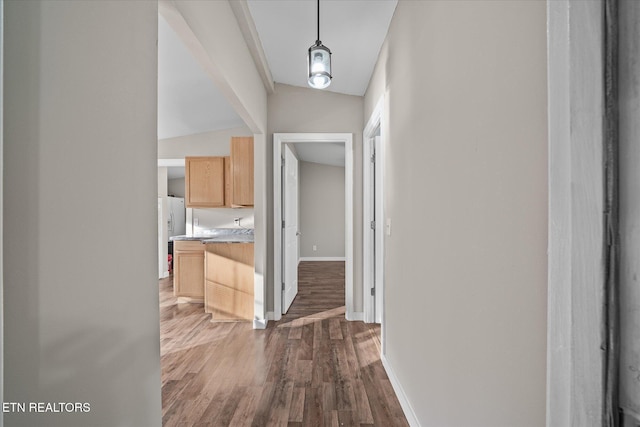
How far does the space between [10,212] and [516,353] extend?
1.22 metres

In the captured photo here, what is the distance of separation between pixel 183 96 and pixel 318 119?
5.28 feet

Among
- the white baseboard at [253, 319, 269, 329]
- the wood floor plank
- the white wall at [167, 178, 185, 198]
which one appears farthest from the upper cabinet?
the white wall at [167, 178, 185, 198]

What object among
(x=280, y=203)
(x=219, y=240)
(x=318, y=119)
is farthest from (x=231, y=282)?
(x=318, y=119)

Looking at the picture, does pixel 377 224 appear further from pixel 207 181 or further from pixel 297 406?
pixel 207 181

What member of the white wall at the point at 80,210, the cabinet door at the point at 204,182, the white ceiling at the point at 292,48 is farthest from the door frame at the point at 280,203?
the white wall at the point at 80,210

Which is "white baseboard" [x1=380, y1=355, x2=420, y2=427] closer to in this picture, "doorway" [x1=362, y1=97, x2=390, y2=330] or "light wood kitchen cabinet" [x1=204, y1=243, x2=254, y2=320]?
"doorway" [x1=362, y1=97, x2=390, y2=330]

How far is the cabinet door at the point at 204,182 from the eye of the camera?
4.59m

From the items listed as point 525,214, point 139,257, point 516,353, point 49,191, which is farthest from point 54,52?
point 516,353

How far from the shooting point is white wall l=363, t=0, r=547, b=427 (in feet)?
2.67

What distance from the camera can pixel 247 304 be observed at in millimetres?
3549

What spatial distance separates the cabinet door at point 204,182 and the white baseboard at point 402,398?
322cm

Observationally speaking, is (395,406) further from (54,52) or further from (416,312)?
(54,52)

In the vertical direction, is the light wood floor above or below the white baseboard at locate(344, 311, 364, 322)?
below

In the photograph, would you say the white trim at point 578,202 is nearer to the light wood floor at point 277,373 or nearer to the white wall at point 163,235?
the light wood floor at point 277,373
